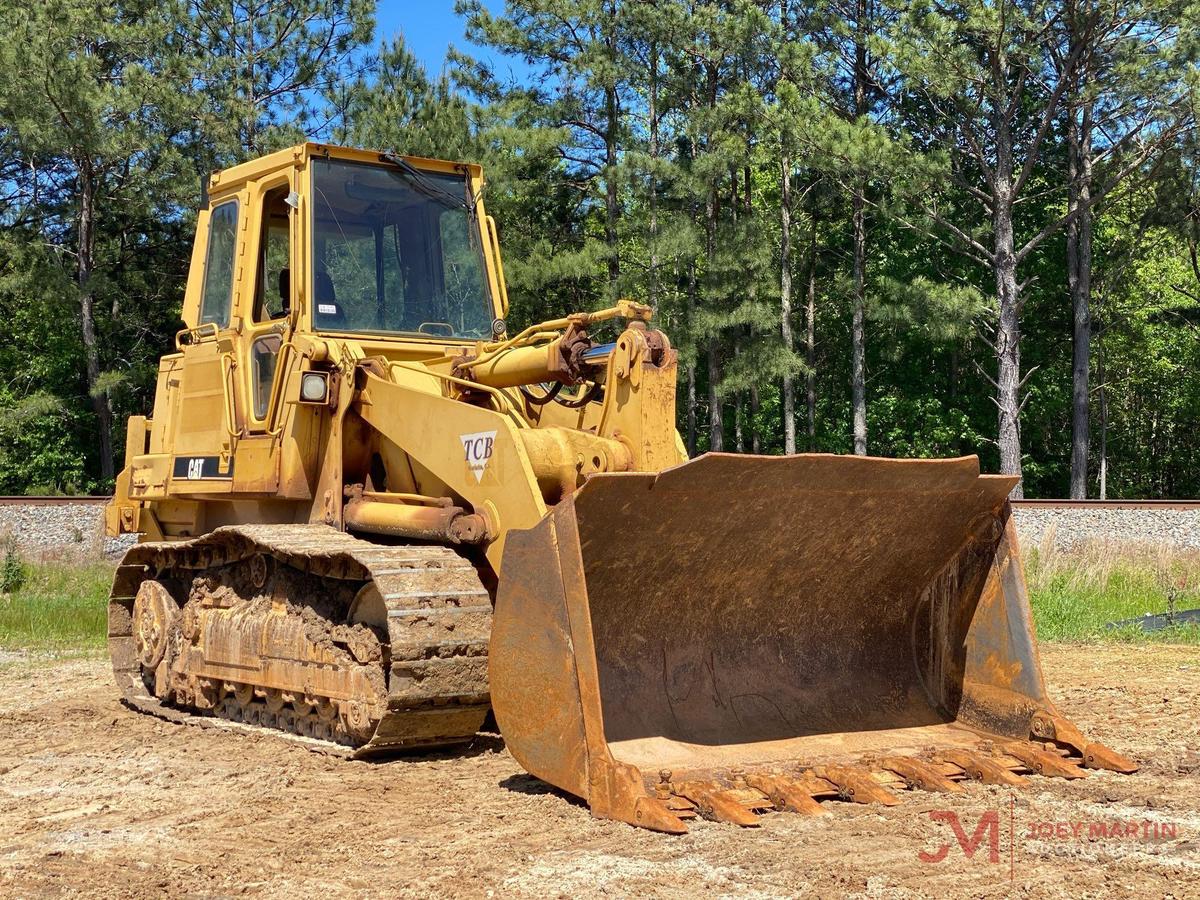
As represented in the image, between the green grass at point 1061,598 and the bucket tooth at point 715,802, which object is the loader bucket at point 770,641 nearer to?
the bucket tooth at point 715,802

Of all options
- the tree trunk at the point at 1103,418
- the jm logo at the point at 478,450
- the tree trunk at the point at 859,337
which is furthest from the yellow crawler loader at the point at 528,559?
the tree trunk at the point at 1103,418

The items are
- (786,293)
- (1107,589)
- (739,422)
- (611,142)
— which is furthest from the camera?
(739,422)

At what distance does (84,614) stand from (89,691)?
4.39 metres

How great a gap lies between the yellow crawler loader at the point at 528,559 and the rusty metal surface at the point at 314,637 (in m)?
0.02

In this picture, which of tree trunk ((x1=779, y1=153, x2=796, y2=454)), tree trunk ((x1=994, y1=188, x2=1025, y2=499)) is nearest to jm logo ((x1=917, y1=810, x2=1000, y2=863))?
tree trunk ((x1=994, y1=188, x2=1025, y2=499))

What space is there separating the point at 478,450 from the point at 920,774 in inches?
96.9

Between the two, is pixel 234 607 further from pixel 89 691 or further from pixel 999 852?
pixel 999 852

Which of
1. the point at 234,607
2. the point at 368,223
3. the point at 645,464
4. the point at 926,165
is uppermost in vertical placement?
the point at 926,165

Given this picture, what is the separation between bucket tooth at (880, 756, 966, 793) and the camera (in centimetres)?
544

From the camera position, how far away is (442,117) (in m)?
24.6

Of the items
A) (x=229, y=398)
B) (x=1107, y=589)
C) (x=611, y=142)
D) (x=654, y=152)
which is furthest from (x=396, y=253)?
(x=611, y=142)

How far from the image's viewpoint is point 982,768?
564 cm

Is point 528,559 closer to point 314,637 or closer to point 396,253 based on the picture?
point 314,637

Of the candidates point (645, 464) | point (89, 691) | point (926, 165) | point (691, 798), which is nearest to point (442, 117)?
point (926, 165)
